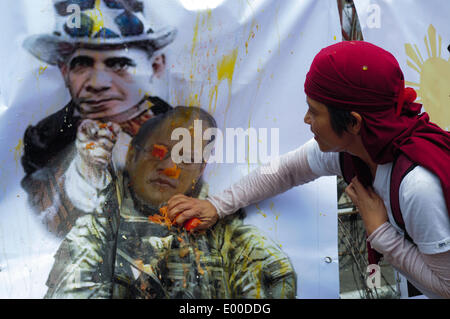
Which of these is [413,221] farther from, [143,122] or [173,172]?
[143,122]

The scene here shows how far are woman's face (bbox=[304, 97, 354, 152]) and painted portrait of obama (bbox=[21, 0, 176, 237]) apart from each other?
64cm

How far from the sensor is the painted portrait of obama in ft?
5.51

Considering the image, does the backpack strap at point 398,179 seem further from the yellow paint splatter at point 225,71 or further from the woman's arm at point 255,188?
the yellow paint splatter at point 225,71

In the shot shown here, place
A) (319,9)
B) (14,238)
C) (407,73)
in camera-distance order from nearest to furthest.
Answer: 1. (14,238)
2. (319,9)
3. (407,73)

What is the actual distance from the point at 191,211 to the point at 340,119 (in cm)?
63

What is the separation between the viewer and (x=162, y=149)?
Result: 1.77 meters

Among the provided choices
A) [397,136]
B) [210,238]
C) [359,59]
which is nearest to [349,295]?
[210,238]

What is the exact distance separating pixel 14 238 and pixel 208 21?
103cm

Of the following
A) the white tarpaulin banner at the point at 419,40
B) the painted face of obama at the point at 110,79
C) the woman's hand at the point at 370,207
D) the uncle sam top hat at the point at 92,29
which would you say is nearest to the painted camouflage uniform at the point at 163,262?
the painted face of obama at the point at 110,79

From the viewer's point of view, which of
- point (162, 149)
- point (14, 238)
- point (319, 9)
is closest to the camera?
point (14, 238)

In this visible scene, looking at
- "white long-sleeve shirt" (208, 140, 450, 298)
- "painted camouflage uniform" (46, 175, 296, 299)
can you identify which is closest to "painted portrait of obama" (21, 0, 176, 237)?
"painted camouflage uniform" (46, 175, 296, 299)

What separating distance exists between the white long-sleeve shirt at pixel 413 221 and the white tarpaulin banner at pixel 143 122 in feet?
0.59

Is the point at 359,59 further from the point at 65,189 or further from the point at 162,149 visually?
the point at 65,189

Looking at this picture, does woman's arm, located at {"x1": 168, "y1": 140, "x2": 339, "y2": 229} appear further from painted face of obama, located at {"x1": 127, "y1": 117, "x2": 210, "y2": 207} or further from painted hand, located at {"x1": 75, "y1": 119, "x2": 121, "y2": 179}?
painted hand, located at {"x1": 75, "y1": 119, "x2": 121, "y2": 179}
